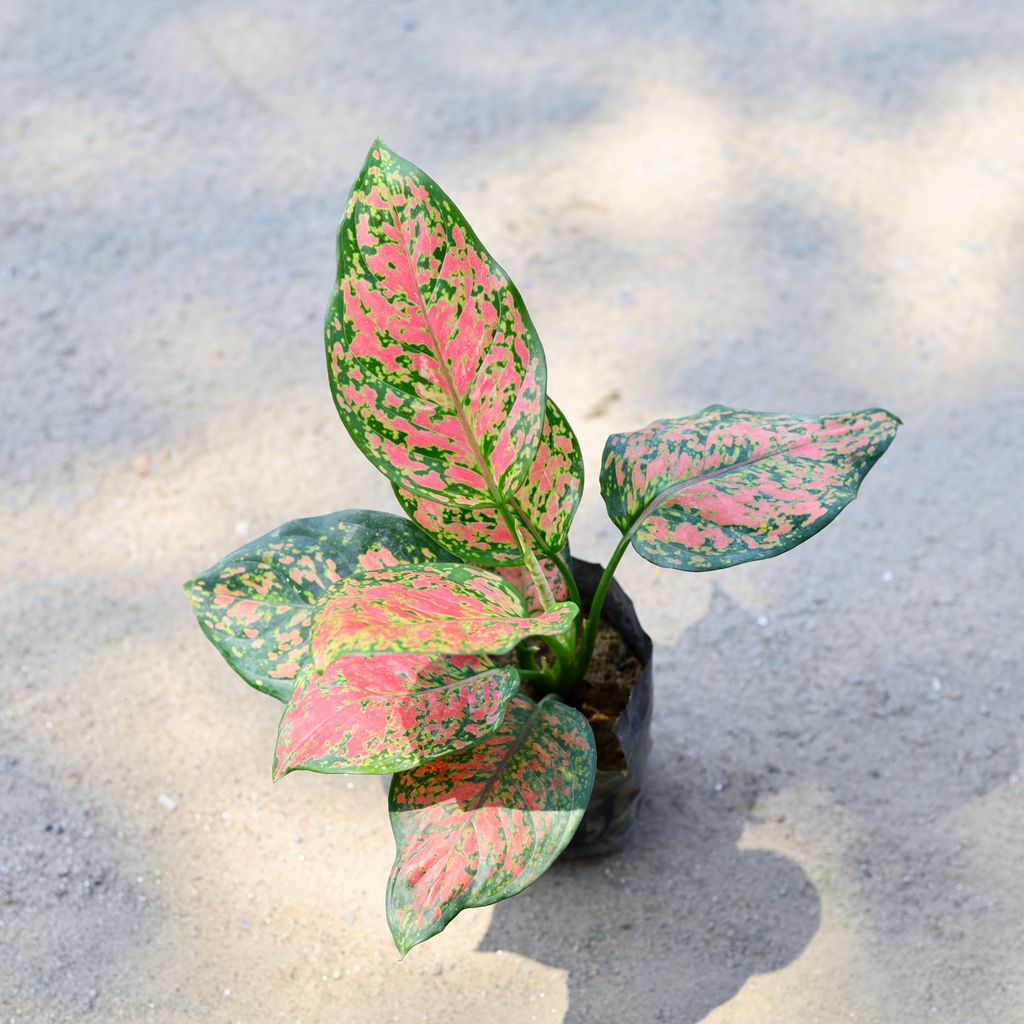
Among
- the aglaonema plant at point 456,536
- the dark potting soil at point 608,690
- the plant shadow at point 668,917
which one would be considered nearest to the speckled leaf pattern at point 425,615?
the aglaonema plant at point 456,536

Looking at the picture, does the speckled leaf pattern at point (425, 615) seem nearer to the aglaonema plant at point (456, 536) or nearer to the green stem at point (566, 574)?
the aglaonema plant at point (456, 536)

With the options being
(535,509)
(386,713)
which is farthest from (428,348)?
(386,713)

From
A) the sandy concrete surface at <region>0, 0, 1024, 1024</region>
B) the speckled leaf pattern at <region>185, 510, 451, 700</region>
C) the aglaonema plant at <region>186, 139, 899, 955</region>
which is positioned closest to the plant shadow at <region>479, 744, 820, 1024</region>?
the sandy concrete surface at <region>0, 0, 1024, 1024</region>

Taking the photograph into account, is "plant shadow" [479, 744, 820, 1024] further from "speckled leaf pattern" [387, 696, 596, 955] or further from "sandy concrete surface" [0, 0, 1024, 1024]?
"speckled leaf pattern" [387, 696, 596, 955]

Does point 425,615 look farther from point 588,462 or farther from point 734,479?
point 588,462

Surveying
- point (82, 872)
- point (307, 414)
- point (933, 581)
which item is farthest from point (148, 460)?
point (933, 581)
